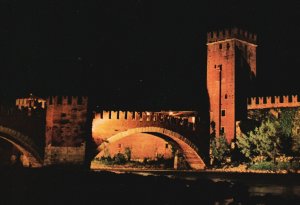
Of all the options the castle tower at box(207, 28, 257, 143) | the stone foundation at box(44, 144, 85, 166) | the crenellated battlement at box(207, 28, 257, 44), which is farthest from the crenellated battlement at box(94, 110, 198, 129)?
the crenellated battlement at box(207, 28, 257, 44)

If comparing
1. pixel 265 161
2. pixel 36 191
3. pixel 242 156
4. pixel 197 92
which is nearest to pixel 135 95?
pixel 197 92

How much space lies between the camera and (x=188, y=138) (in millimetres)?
32969

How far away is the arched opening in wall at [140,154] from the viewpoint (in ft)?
113

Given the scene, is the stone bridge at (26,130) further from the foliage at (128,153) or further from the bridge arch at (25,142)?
the foliage at (128,153)

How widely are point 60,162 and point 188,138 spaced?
Answer: 35.5 feet

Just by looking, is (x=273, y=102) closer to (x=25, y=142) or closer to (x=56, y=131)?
(x=56, y=131)

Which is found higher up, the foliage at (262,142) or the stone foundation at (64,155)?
the foliage at (262,142)

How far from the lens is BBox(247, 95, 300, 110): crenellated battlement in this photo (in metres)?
32.5

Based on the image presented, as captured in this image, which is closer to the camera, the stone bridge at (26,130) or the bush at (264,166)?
the stone bridge at (26,130)


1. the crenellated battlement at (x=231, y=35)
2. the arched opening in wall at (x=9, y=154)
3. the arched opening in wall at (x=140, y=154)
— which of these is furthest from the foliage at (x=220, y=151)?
the arched opening in wall at (x=9, y=154)

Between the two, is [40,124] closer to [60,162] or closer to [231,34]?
[60,162]

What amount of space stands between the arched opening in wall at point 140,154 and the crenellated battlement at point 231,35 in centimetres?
912

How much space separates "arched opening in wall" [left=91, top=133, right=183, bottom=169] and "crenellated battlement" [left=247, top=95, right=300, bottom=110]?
6.41 m

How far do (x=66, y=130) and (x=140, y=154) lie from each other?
12.1 meters
